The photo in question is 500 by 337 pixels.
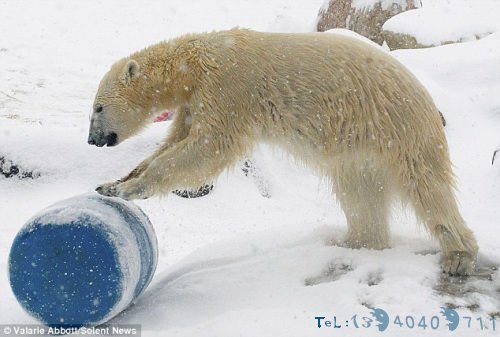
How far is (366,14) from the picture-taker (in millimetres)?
12414

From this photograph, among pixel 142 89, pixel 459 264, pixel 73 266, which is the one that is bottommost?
pixel 459 264

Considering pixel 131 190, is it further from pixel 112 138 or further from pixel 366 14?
pixel 366 14

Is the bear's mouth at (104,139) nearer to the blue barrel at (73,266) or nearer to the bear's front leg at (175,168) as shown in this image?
the bear's front leg at (175,168)

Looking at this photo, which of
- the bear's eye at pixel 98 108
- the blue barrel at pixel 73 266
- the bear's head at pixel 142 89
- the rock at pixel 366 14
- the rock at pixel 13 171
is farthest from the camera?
the rock at pixel 366 14

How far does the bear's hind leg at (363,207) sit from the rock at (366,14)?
25.0 feet

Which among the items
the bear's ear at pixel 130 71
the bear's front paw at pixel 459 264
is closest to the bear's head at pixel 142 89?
the bear's ear at pixel 130 71

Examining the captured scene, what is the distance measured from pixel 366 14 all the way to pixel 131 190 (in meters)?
9.01

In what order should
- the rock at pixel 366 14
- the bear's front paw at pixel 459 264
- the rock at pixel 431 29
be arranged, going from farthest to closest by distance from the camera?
the rock at pixel 366 14
the rock at pixel 431 29
the bear's front paw at pixel 459 264

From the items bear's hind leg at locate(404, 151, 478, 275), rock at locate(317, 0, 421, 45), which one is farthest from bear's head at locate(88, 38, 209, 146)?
rock at locate(317, 0, 421, 45)

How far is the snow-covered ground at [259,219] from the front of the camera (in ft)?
12.8

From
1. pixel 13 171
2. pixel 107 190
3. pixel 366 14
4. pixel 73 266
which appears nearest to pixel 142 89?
pixel 107 190

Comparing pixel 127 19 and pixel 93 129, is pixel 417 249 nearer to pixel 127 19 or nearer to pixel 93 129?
pixel 93 129

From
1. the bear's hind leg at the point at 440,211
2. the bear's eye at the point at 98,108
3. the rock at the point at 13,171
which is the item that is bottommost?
the rock at the point at 13,171

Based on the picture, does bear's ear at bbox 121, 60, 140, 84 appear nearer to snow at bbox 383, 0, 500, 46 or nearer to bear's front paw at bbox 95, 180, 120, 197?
bear's front paw at bbox 95, 180, 120, 197
